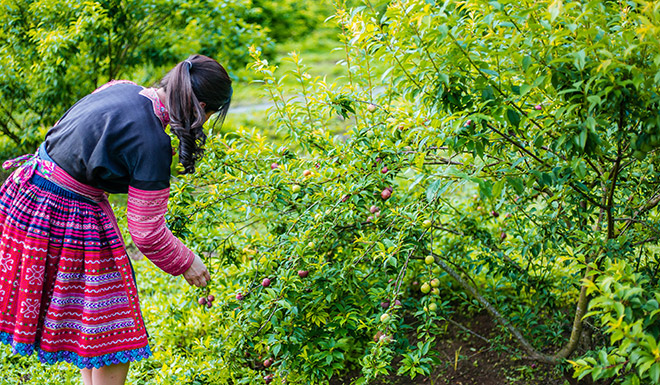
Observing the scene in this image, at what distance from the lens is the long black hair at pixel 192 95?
215 centimetres

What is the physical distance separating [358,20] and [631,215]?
126cm

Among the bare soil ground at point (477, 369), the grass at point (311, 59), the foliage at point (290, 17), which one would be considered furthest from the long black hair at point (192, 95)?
the foliage at point (290, 17)

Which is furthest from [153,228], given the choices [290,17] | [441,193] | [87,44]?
[290,17]

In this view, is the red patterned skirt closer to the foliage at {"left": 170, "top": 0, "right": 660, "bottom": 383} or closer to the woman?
the woman

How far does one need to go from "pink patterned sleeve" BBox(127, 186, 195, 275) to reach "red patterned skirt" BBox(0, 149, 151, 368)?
0.58ft

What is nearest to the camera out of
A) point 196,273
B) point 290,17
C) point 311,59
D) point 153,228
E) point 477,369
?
point 153,228

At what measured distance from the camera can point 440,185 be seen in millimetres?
1766

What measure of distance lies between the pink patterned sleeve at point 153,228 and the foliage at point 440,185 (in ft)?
1.30

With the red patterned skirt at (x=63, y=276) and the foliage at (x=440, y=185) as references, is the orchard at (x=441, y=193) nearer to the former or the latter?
the foliage at (x=440, y=185)

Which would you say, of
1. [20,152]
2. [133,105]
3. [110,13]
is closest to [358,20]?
[133,105]

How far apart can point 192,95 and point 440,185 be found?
0.95 meters

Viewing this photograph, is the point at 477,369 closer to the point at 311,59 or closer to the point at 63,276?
the point at 63,276

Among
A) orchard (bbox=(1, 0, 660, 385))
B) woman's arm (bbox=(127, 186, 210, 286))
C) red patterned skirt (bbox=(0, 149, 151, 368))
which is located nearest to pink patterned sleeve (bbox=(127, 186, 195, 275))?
woman's arm (bbox=(127, 186, 210, 286))

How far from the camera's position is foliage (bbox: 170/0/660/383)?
167cm
